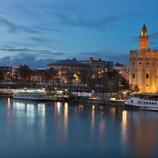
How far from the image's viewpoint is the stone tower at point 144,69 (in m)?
27.8

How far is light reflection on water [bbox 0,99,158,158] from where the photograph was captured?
477 inches

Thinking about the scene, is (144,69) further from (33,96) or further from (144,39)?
(33,96)

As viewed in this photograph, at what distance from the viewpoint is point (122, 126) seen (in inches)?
643

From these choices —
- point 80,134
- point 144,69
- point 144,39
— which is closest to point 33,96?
point 144,69

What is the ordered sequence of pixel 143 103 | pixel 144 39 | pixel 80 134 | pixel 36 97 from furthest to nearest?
pixel 36 97 → pixel 144 39 → pixel 143 103 → pixel 80 134

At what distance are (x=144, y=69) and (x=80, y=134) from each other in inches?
549

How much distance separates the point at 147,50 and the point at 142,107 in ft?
22.3

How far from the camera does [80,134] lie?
14.6 m

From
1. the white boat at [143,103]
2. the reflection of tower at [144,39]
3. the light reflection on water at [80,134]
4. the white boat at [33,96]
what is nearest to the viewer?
the light reflection on water at [80,134]

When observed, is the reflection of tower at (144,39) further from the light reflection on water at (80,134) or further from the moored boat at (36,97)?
the light reflection on water at (80,134)

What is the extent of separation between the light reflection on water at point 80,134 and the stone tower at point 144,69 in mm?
7424

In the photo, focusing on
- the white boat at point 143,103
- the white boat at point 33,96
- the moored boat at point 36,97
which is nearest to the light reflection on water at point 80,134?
the white boat at point 143,103

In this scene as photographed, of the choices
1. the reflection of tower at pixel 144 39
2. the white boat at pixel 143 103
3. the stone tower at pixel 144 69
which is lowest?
the white boat at pixel 143 103

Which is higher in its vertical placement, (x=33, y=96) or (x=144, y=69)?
(x=144, y=69)
